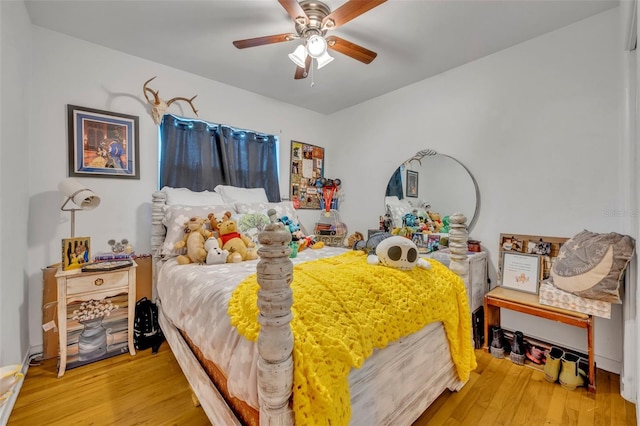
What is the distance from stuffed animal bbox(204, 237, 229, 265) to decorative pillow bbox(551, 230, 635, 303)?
7.41 ft

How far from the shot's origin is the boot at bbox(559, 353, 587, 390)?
5.41ft

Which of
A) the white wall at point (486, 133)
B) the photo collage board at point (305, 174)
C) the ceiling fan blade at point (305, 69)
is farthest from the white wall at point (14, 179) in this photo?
the photo collage board at point (305, 174)

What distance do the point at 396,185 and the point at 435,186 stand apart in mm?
451

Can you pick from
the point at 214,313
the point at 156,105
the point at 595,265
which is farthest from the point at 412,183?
the point at 156,105

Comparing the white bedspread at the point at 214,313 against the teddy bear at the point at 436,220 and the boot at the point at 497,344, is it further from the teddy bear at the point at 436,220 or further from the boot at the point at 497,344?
the boot at the point at 497,344

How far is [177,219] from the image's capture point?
216 cm

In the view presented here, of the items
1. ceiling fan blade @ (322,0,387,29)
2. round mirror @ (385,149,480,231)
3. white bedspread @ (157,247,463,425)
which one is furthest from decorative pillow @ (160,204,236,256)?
round mirror @ (385,149,480,231)

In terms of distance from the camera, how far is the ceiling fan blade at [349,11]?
1.44 meters

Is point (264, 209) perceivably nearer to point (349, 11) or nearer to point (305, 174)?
point (305, 174)

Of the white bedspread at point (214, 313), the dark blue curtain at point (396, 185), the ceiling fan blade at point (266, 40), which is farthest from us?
the dark blue curtain at point (396, 185)

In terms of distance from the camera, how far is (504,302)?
6.55ft

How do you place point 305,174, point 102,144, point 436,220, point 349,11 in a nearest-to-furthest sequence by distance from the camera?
point 349,11
point 102,144
point 436,220
point 305,174

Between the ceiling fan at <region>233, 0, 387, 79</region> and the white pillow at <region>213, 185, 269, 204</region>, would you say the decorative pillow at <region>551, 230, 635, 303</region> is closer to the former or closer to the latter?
the ceiling fan at <region>233, 0, 387, 79</region>

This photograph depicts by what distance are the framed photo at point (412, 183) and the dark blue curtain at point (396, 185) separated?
97 millimetres
